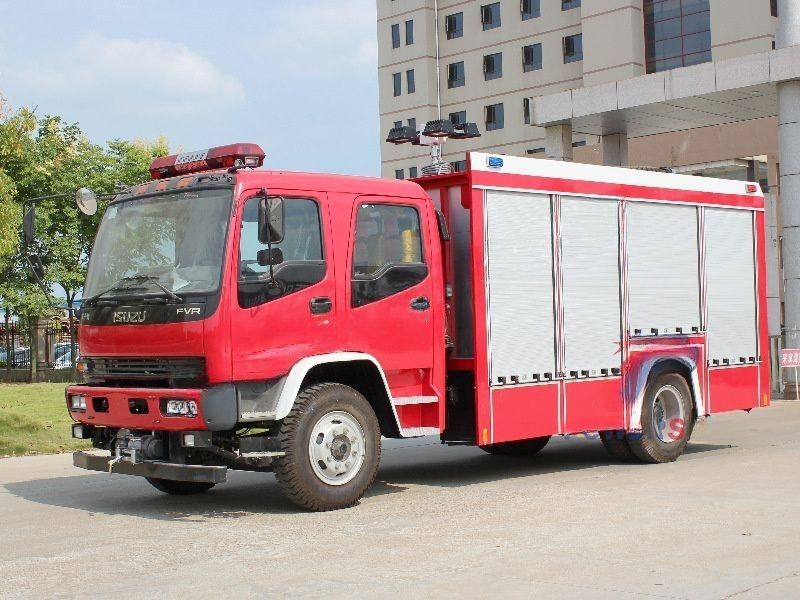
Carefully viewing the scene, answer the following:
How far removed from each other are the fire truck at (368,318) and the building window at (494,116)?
59.8 metres

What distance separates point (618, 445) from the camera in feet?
40.9

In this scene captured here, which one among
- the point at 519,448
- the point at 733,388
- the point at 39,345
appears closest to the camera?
the point at 733,388

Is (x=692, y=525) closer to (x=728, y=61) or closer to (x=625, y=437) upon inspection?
(x=625, y=437)

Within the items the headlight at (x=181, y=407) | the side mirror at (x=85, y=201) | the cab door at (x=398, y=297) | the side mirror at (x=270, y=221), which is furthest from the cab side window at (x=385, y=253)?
the side mirror at (x=85, y=201)

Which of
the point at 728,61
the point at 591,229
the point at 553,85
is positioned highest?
the point at 553,85

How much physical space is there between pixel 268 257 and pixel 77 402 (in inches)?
89.2

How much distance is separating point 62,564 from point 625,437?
653 centimetres

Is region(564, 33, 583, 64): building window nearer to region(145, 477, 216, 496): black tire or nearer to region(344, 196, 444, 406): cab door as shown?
region(344, 196, 444, 406): cab door

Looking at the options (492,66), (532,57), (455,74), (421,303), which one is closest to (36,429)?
(421,303)

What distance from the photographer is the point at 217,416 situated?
29.3 ft

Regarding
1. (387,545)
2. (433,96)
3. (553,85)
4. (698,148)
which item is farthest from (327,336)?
(433,96)

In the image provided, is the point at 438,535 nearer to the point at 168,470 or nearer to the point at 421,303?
the point at 168,470

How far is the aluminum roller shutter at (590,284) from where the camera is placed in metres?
11.6

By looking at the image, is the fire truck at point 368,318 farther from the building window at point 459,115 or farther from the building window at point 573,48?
the building window at point 459,115
